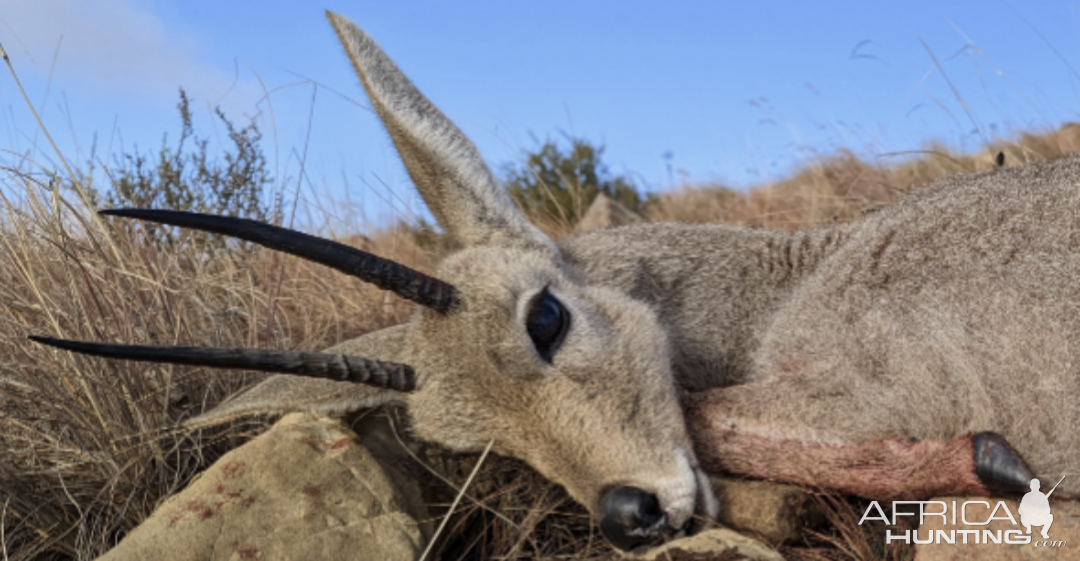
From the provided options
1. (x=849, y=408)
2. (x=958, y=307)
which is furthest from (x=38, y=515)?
(x=958, y=307)

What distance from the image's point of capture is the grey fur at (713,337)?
11.3ft

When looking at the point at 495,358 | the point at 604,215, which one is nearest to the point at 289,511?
the point at 495,358

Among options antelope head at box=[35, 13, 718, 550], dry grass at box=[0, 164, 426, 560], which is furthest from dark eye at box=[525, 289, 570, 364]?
dry grass at box=[0, 164, 426, 560]

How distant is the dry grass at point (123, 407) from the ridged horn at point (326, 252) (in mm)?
1147

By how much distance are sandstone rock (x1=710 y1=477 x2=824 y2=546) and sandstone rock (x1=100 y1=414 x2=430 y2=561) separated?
1.28m

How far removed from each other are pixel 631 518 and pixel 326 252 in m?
1.37

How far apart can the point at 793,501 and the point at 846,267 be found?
1.05 metres

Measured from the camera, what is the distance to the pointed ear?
13.0 ft

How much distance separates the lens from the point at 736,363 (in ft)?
14.1

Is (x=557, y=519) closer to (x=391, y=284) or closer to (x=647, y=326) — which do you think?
(x=647, y=326)

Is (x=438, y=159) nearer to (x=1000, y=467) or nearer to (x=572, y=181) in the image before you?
(x=1000, y=467)

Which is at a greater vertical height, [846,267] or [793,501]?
[846,267]

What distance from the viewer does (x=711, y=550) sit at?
3340 mm

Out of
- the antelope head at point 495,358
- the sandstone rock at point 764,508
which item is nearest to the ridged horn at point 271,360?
the antelope head at point 495,358
